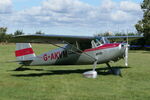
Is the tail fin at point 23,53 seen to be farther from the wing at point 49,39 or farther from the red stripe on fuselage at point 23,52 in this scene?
the wing at point 49,39

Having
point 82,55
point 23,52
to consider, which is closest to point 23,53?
point 23,52

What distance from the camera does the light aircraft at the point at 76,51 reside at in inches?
449

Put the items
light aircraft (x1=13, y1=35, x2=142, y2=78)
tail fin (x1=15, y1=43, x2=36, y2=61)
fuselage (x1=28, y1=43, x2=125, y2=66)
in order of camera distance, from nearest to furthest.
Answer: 1. light aircraft (x1=13, y1=35, x2=142, y2=78)
2. fuselage (x1=28, y1=43, x2=125, y2=66)
3. tail fin (x1=15, y1=43, x2=36, y2=61)

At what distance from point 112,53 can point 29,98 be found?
18.0ft

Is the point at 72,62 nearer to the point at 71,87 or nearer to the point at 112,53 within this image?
the point at 112,53

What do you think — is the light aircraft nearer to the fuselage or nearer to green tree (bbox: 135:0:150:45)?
the fuselage

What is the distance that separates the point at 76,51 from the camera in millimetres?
12641

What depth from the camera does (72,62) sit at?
12.8 metres

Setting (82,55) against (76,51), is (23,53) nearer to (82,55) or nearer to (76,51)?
(76,51)

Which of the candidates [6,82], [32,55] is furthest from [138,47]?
[6,82]

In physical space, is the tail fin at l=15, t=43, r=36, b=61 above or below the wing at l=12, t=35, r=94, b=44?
below

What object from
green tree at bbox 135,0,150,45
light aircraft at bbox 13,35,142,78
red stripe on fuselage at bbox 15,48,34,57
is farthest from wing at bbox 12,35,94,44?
green tree at bbox 135,0,150,45

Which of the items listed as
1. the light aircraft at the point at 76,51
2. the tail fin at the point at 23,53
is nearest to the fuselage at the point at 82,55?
the light aircraft at the point at 76,51

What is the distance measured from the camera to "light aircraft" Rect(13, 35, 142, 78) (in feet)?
37.5
